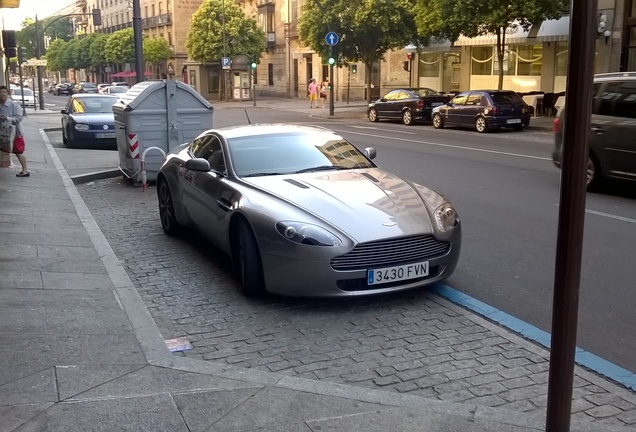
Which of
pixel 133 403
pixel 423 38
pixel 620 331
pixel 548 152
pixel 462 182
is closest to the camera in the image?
pixel 133 403

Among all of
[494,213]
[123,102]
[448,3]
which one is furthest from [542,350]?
[448,3]

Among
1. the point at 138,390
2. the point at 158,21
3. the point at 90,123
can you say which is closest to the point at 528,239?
the point at 138,390

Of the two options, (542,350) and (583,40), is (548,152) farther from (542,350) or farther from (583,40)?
(583,40)

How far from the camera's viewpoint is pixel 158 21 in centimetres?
8062

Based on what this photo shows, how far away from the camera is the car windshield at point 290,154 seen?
711cm

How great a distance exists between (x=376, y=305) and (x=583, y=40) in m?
3.62

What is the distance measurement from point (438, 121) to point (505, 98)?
3186 millimetres

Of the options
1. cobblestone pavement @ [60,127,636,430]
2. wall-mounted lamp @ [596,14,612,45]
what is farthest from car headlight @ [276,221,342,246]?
wall-mounted lamp @ [596,14,612,45]

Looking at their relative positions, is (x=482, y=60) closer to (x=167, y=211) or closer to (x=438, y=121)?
(x=438, y=121)

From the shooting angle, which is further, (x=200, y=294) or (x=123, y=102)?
(x=123, y=102)

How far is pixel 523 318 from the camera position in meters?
5.70

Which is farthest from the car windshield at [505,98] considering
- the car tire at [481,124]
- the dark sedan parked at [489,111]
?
the car tire at [481,124]

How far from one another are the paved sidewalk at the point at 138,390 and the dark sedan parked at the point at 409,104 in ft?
80.1

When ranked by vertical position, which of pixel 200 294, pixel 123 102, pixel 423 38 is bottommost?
pixel 200 294
